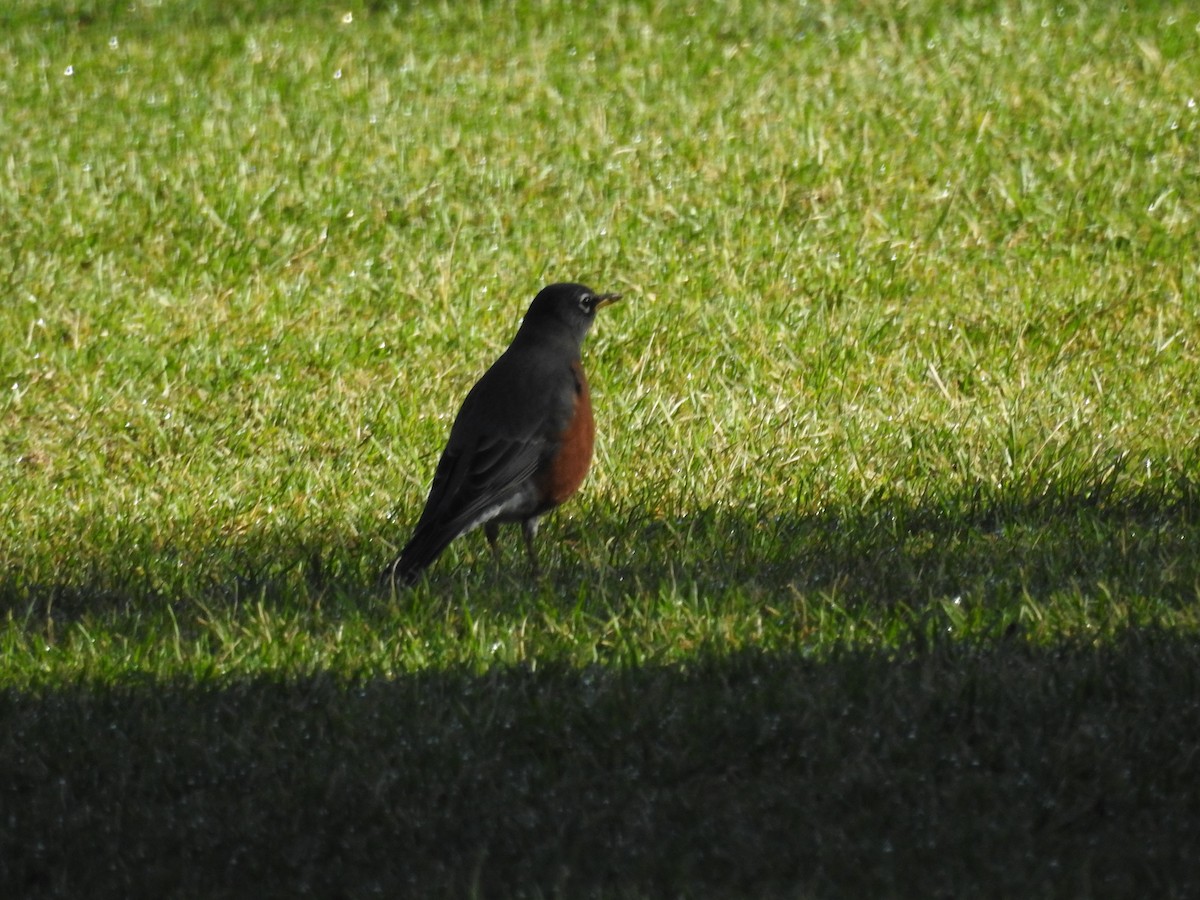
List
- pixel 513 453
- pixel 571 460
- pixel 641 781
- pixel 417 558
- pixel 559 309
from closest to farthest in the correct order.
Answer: pixel 641 781
pixel 417 558
pixel 513 453
pixel 571 460
pixel 559 309

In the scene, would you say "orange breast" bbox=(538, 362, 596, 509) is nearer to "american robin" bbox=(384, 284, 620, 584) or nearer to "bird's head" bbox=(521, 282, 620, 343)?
"american robin" bbox=(384, 284, 620, 584)

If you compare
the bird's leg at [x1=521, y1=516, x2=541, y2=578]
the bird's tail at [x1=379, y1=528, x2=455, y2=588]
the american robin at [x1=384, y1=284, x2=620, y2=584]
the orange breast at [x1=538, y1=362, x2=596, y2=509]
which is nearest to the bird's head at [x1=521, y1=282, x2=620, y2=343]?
the american robin at [x1=384, y1=284, x2=620, y2=584]

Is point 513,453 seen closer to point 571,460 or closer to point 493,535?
point 571,460

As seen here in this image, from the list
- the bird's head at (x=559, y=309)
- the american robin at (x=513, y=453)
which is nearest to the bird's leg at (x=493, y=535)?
the american robin at (x=513, y=453)

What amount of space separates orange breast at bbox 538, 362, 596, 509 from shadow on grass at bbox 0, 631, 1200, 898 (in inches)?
50.1

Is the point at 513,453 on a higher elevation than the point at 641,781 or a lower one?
higher

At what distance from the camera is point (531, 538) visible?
6.31 m

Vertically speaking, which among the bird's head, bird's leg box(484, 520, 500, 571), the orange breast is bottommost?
bird's leg box(484, 520, 500, 571)

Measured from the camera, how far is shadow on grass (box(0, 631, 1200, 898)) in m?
4.05

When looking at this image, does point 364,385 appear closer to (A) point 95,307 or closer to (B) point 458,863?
(A) point 95,307

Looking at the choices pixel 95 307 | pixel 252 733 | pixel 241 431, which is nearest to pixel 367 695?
pixel 252 733

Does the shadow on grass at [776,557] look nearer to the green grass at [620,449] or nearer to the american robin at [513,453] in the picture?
the green grass at [620,449]

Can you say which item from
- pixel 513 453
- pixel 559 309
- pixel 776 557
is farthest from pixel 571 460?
pixel 776 557

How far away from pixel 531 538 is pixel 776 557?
2.97 ft
